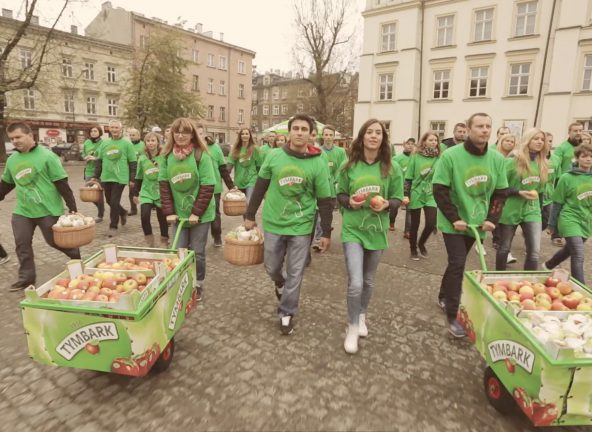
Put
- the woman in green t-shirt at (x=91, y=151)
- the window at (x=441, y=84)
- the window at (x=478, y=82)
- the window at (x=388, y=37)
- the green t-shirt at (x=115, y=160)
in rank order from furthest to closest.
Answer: the window at (x=388, y=37)
the window at (x=441, y=84)
the window at (x=478, y=82)
the woman in green t-shirt at (x=91, y=151)
the green t-shirt at (x=115, y=160)

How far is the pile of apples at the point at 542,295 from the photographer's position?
2883mm

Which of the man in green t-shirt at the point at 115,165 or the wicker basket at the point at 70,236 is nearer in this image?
the wicker basket at the point at 70,236

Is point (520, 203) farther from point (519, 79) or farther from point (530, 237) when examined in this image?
point (519, 79)

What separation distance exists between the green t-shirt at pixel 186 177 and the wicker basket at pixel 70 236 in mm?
1363

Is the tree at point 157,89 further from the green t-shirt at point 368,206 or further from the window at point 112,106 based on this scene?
the green t-shirt at point 368,206

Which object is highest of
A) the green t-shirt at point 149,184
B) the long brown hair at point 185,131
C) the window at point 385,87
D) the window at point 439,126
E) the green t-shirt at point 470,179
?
the window at point 385,87

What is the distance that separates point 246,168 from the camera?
7395 millimetres

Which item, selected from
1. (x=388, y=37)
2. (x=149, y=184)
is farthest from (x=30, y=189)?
(x=388, y=37)

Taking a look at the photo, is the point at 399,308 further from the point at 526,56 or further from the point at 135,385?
the point at 526,56

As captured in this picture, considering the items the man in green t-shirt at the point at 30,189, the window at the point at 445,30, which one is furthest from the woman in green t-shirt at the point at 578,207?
the window at the point at 445,30

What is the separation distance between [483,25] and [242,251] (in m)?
28.3

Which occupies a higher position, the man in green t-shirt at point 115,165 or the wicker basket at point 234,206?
the man in green t-shirt at point 115,165

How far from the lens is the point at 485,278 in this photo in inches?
126

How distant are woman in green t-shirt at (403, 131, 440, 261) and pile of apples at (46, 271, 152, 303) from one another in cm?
463
